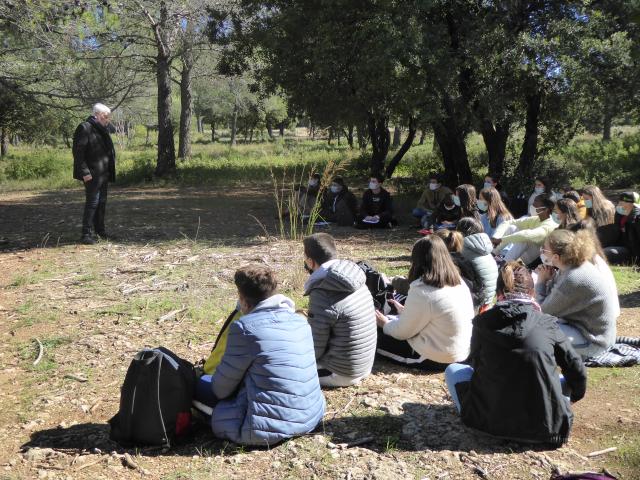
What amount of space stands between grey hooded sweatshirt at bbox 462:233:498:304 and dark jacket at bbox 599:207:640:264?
11.2 feet

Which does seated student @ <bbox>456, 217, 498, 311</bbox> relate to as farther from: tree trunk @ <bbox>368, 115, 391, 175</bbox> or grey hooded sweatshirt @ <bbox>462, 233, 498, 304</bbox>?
tree trunk @ <bbox>368, 115, 391, 175</bbox>

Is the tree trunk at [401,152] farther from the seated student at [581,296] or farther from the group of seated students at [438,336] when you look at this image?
the seated student at [581,296]

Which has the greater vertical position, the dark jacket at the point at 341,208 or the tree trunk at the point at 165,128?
the tree trunk at the point at 165,128

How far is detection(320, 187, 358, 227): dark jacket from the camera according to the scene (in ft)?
36.3

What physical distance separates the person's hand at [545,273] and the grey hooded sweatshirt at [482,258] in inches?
14.0

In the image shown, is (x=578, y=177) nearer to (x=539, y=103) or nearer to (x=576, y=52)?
(x=539, y=103)

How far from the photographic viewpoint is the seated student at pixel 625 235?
7566 mm

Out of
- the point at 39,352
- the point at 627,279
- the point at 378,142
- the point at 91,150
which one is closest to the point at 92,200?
the point at 91,150

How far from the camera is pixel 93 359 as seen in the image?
4.69 metres

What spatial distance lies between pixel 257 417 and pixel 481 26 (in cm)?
911

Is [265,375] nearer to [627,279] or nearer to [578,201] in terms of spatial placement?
[627,279]

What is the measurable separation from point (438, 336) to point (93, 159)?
5930mm

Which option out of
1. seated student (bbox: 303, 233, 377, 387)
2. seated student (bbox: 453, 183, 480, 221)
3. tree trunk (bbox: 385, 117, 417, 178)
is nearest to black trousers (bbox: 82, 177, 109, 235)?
seated student (bbox: 453, 183, 480, 221)

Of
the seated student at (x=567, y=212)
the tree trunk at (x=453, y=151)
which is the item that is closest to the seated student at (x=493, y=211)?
the seated student at (x=567, y=212)
